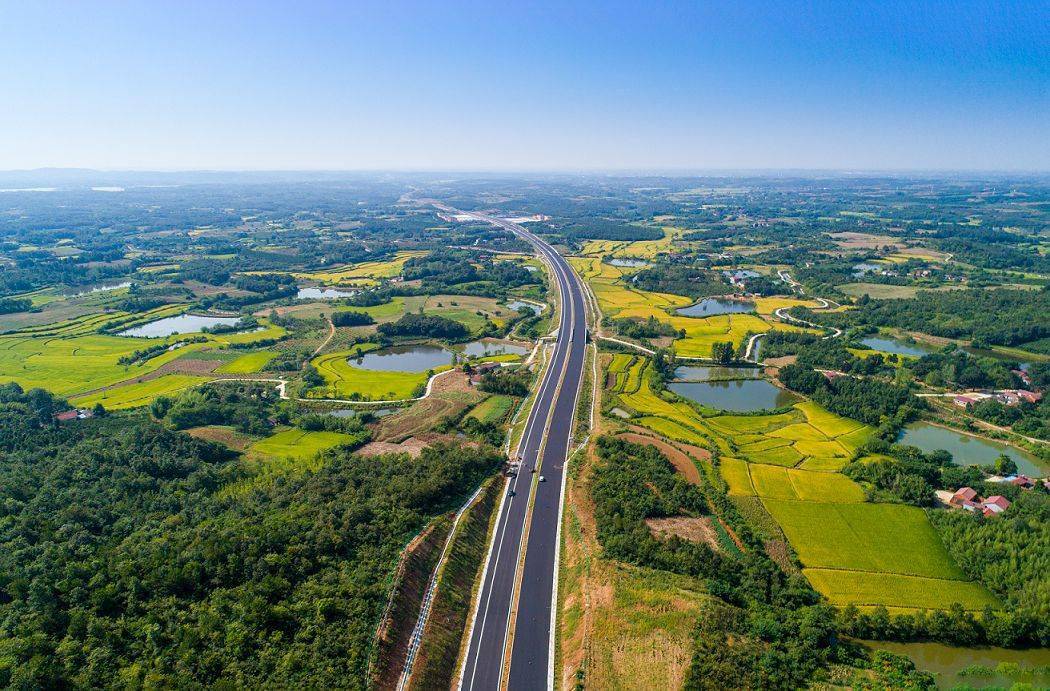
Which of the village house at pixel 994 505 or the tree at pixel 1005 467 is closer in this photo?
the village house at pixel 994 505

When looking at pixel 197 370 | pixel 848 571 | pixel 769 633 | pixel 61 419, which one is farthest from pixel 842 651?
pixel 197 370

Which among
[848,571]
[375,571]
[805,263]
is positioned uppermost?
[805,263]

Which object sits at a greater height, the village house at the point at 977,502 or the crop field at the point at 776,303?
the crop field at the point at 776,303

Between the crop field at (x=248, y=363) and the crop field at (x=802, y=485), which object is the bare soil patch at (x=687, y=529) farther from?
the crop field at (x=248, y=363)

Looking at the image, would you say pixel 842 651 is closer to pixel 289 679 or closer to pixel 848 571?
pixel 848 571

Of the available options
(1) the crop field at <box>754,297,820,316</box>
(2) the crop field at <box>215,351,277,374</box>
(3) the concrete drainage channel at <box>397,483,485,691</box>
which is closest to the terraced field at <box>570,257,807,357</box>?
(1) the crop field at <box>754,297,820,316</box>

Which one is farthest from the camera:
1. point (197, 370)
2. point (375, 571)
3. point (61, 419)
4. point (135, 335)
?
point (135, 335)

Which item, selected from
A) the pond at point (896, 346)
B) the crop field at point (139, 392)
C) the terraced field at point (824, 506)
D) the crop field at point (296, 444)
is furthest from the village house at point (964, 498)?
the crop field at point (139, 392)
